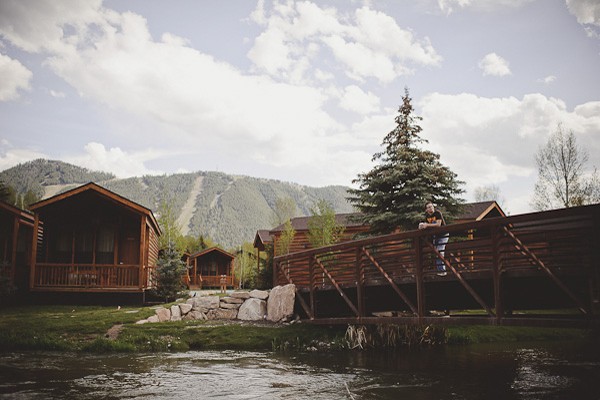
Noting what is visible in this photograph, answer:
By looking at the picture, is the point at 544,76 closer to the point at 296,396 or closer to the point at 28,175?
the point at 296,396

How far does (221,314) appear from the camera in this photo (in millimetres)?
18000

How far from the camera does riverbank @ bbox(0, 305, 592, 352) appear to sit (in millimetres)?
12828

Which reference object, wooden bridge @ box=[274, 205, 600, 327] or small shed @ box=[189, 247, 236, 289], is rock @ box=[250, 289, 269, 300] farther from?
small shed @ box=[189, 247, 236, 289]

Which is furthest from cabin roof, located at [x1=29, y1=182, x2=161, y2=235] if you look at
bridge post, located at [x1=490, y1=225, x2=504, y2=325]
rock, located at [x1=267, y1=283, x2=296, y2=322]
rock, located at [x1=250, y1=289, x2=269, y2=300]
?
bridge post, located at [x1=490, y1=225, x2=504, y2=325]

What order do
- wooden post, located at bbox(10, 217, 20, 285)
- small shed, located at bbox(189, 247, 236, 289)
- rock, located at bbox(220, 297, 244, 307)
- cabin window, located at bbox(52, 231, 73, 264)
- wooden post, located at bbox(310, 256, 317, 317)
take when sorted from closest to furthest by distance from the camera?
wooden post, located at bbox(310, 256, 317, 317)
rock, located at bbox(220, 297, 244, 307)
wooden post, located at bbox(10, 217, 20, 285)
cabin window, located at bbox(52, 231, 73, 264)
small shed, located at bbox(189, 247, 236, 289)

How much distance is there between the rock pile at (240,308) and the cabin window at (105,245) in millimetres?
6766

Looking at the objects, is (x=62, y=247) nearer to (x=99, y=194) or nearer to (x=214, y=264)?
(x=99, y=194)

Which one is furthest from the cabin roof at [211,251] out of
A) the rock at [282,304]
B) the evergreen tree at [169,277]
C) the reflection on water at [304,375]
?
the reflection on water at [304,375]

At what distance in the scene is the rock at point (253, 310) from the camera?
17.2m

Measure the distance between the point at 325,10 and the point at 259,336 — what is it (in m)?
18.0

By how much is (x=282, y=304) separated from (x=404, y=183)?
7.74m

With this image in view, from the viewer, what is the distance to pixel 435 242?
11.4m

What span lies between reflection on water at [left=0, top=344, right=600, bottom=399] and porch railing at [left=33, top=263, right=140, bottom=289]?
9318mm

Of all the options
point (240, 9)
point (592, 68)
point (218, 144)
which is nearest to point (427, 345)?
point (592, 68)
